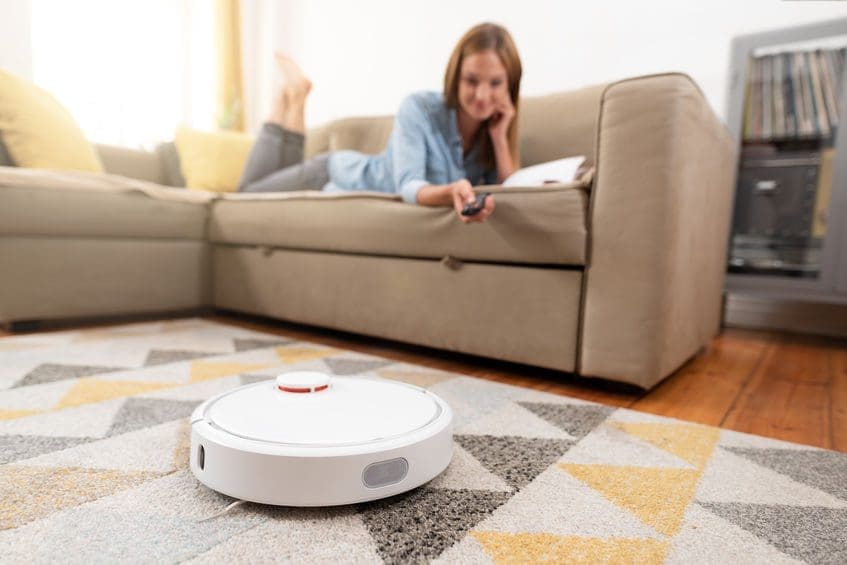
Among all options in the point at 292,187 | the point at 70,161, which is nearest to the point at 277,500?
the point at 292,187

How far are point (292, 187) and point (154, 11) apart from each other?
Result: 2.01 metres

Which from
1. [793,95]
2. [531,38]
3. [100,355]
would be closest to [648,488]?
[100,355]

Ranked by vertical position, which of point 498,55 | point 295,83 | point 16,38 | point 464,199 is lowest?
point 464,199

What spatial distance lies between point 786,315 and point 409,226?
5.10 feet

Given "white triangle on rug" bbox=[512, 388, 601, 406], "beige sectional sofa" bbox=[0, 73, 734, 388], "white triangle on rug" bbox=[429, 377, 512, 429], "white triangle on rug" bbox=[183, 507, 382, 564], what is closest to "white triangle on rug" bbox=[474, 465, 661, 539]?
"white triangle on rug" bbox=[183, 507, 382, 564]

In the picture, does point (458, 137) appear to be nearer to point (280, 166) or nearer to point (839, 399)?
point (280, 166)

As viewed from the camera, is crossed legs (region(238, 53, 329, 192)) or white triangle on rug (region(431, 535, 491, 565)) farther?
crossed legs (region(238, 53, 329, 192))

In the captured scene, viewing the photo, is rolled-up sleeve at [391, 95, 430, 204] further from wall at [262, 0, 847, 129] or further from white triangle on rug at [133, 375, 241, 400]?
wall at [262, 0, 847, 129]

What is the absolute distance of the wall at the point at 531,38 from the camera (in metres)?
1.89

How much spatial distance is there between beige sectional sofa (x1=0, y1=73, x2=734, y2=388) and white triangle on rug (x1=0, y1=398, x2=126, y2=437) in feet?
2.22

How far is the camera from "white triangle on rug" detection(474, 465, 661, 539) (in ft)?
1.65

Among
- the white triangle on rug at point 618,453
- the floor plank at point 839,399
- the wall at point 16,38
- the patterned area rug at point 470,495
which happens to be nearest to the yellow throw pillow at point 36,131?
the wall at point 16,38

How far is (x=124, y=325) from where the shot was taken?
61.9 inches

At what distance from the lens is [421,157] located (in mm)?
1348
